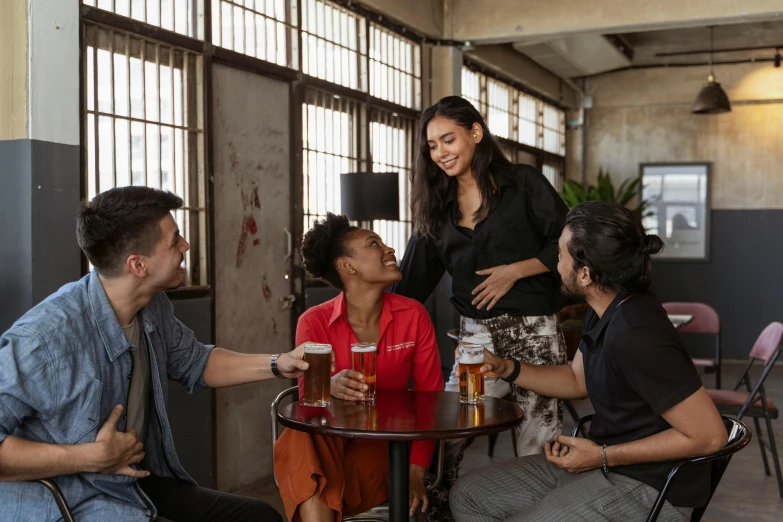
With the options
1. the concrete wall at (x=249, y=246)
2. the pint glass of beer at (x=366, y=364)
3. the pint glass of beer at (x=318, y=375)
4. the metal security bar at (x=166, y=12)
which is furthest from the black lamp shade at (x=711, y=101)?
the pint glass of beer at (x=318, y=375)

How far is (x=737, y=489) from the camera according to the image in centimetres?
480

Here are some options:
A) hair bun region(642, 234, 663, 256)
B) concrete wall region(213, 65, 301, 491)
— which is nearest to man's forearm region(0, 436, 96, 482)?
hair bun region(642, 234, 663, 256)

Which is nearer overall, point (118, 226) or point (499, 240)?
point (118, 226)

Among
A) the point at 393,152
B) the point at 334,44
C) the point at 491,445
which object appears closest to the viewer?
the point at 491,445

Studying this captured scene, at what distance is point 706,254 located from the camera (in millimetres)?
10320

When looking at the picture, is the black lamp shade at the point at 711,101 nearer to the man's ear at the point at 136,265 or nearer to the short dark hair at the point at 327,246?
the short dark hair at the point at 327,246

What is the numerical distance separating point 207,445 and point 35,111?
1.89 meters

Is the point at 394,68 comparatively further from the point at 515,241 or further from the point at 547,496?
the point at 547,496

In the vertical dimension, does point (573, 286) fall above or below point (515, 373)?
above

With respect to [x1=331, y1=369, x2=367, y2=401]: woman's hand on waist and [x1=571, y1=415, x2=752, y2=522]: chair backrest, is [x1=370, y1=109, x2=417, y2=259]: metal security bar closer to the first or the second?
[x1=331, y1=369, x2=367, y2=401]: woman's hand on waist

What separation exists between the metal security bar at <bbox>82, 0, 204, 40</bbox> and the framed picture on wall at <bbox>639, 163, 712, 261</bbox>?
7.40m

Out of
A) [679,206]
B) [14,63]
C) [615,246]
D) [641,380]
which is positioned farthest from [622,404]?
[679,206]

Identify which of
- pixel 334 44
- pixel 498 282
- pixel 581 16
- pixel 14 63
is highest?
pixel 581 16

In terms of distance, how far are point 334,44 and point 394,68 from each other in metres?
0.96
